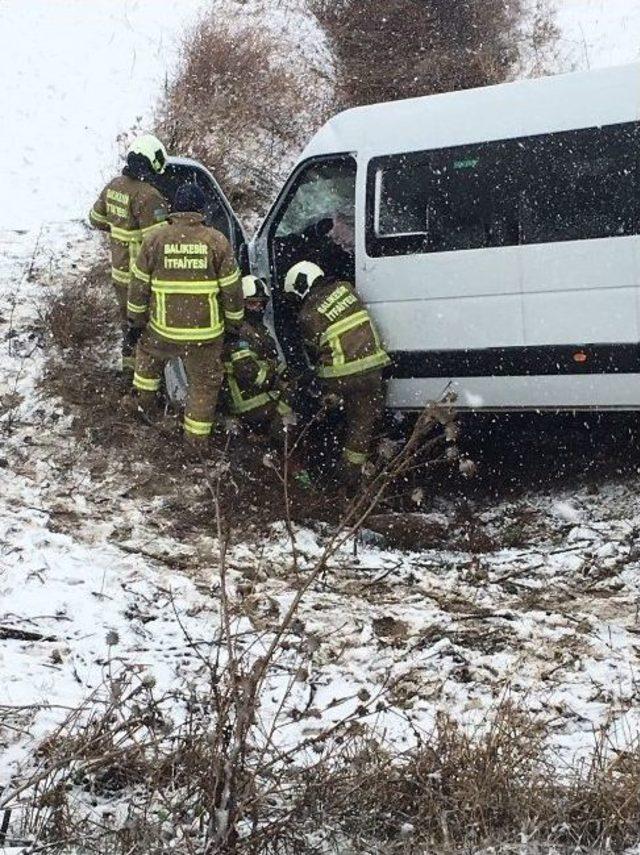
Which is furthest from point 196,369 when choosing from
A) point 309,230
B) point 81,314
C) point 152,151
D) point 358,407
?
point 81,314

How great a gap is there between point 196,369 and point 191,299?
1.56 ft

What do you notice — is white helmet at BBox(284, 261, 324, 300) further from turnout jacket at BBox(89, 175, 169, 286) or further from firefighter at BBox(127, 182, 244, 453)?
turnout jacket at BBox(89, 175, 169, 286)

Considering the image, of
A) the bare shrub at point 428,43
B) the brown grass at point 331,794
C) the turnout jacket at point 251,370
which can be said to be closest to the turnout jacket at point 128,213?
the turnout jacket at point 251,370

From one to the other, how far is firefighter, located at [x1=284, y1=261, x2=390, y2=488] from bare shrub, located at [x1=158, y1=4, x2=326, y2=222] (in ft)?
12.3

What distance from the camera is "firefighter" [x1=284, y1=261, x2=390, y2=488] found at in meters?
6.27

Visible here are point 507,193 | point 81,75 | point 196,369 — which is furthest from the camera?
point 81,75

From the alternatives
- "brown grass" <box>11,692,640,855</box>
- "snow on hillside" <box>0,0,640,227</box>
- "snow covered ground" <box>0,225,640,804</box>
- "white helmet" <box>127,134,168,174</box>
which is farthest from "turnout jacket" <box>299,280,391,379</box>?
"snow on hillside" <box>0,0,640,227</box>

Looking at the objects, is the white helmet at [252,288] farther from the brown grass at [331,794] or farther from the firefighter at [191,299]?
the brown grass at [331,794]

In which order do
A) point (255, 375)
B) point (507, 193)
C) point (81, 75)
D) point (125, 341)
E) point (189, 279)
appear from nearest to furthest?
point (507, 193) → point (189, 279) → point (255, 375) → point (125, 341) → point (81, 75)

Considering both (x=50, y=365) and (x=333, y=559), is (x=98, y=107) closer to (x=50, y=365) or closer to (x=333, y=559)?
(x=50, y=365)

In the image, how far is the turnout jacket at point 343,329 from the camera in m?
6.26

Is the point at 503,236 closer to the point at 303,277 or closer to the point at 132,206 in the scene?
the point at 303,277

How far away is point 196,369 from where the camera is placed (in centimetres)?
642

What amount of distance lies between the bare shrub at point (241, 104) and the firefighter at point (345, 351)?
3.74m
